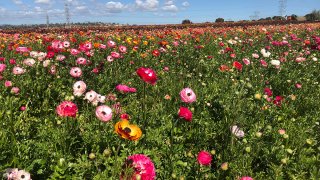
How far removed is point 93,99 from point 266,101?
226 centimetres

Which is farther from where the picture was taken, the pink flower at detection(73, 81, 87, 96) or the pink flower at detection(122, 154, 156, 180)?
the pink flower at detection(73, 81, 87, 96)

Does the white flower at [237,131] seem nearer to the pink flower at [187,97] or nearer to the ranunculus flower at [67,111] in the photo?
the pink flower at [187,97]

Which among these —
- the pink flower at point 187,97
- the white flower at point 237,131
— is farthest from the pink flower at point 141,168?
the white flower at point 237,131

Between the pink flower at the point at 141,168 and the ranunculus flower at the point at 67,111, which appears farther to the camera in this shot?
the ranunculus flower at the point at 67,111

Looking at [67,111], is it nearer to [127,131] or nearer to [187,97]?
[127,131]

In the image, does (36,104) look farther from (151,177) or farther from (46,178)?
(151,177)

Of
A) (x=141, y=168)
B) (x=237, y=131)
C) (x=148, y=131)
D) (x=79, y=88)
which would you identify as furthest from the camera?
(x=79, y=88)

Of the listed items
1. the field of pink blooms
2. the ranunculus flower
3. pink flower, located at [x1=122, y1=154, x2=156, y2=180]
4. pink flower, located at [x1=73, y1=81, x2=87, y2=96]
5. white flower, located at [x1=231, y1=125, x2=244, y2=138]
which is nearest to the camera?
pink flower, located at [x1=122, y1=154, x2=156, y2=180]

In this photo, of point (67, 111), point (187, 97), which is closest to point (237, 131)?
point (187, 97)

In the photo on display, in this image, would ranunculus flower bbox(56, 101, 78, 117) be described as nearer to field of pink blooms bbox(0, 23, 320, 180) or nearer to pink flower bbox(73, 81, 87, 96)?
field of pink blooms bbox(0, 23, 320, 180)

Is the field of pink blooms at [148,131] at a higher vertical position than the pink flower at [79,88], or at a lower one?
lower

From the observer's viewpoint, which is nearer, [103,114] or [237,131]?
[103,114]

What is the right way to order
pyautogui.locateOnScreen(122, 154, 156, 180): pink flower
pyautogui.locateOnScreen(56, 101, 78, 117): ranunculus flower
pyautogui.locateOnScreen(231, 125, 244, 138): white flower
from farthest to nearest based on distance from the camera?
pyautogui.locateOnScreen(231, 125, 244, 138): white flower
pyautogui.locateOnScreen(56, 101, 78, 117): ranunculus flower
pyautogui.locateOnScreen(122, 154, 156, 180): pink flower

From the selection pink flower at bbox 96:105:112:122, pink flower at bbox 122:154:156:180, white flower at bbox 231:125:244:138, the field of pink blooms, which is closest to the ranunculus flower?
the field of pink blooms
